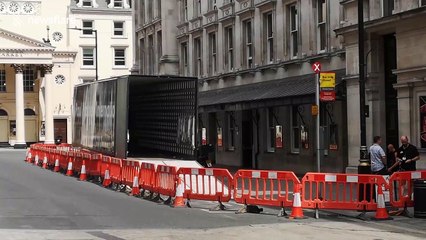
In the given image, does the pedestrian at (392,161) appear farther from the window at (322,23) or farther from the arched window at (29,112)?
the arched window at (29,112)

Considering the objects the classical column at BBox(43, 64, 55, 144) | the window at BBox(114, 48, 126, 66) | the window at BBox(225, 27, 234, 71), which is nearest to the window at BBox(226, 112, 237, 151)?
the window at BBox(225, 27, 234, 71)

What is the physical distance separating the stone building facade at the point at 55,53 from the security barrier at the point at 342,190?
6717 centimetres

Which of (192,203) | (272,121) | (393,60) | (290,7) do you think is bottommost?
(192,203)

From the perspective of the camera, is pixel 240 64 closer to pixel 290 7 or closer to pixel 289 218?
pixel 290 7

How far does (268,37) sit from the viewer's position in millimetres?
31156

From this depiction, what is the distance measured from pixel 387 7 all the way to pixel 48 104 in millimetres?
59604

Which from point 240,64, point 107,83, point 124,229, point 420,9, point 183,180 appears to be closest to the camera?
point 124,229

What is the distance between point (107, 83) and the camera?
2397 cm

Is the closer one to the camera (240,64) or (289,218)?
(289,218)

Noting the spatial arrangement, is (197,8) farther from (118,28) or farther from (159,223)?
(118,28)

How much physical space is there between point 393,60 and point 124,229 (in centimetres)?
1278

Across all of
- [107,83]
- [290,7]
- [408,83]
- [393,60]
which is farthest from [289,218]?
[290,7]

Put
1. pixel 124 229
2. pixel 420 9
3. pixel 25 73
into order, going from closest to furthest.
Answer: pixel 124 229, pixel 420 9, pixel 25 73

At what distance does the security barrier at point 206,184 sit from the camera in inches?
654
